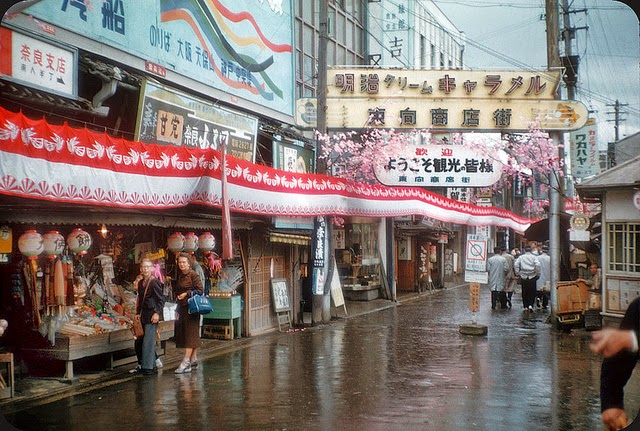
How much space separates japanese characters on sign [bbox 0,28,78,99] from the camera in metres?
9.95

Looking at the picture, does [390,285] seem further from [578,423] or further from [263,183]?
[578,423]

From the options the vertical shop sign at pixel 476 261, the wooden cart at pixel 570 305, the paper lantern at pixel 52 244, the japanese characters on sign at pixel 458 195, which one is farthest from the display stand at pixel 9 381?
the japanese characters on sign at pixel 458 195

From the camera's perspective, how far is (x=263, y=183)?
45.8 ft

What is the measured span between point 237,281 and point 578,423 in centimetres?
946

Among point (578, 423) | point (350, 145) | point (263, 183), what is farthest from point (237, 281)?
point (350, 145)

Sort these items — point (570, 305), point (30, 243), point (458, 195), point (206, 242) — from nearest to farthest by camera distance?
1. point (30, 243)
2. point (206, 242)
3. point (570, 305)
4. point (458, 195)

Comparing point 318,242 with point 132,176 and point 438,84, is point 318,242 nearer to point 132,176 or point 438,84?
point 438,84

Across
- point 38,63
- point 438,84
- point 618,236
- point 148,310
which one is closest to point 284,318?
point 148,310

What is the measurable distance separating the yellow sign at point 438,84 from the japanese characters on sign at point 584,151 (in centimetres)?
222

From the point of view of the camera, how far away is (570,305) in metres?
18.0

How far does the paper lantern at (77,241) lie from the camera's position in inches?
431

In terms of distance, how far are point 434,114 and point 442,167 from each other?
163 cm

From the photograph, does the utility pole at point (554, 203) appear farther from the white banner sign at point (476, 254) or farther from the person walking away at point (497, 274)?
the person walking away at point (497, 274)

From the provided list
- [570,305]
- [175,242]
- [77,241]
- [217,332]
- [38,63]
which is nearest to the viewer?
[38,63]
